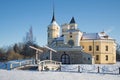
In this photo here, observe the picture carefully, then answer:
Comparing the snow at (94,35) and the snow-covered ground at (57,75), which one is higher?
the snow at (94,35)

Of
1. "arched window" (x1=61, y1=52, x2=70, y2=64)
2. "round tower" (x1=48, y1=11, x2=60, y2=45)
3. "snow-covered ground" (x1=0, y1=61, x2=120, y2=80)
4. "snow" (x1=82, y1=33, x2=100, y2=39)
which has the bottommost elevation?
"snow-covered ground" (x1=0, y1=61, x2=120, y2=80)

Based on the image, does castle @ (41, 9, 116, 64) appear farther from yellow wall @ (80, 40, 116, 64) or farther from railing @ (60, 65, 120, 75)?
railing @ (60, 65, 120, 75)

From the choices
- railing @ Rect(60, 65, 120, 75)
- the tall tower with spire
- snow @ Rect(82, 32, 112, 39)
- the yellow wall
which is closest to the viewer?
railing @ Rect(60, 65, 120, 75)

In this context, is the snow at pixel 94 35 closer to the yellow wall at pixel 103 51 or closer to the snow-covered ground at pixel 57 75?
the yellow wall at pixel 103 51

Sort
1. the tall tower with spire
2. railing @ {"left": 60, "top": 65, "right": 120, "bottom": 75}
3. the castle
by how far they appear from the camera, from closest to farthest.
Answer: railing @ {"left": 60, "top": 65, "right": 120, "bottom": 75} < the castle < the tall tower with spire

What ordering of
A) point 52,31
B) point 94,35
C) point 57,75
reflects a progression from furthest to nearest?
point 52,31 < point 94,35 < point 57,75

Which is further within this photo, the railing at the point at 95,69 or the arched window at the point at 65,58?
the arched window at the point at 65,58

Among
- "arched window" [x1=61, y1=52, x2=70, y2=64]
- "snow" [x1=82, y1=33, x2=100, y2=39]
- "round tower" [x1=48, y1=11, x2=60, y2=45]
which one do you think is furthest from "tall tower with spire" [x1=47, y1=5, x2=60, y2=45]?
"arched window" [x1=61, y1=52, x2=70, y2=64]

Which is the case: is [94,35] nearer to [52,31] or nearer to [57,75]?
[52,31]

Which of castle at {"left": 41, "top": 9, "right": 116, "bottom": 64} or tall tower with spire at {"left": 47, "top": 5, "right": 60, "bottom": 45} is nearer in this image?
castle at {"left": 41, "top": 9, "right": 116, "bottom": 64}

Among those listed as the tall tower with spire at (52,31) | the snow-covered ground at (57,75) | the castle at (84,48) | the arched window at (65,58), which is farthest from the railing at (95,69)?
the tall tower with spire at (52,31)

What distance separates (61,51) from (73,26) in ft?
41.6

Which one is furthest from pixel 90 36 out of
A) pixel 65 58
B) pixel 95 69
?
pixel 95 69

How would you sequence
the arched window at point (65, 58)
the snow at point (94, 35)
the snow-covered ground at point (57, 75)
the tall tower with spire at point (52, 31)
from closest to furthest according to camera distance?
the snow-covered ground at point (57, 75)
the arched window at point (65, 58)
the snow at point (94, 35)
the tall tower with spire at point (52, 31)
